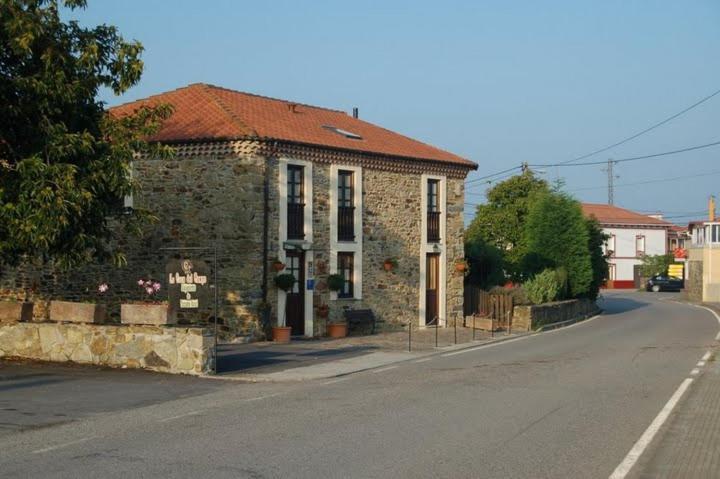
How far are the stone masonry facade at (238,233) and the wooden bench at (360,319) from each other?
0.28 m

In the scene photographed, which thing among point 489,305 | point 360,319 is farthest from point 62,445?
point 489,305

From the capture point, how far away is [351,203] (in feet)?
96.4

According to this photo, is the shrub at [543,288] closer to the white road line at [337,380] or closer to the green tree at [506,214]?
the green tree at [506,214]

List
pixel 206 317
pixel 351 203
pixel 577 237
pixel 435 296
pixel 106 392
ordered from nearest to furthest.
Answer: pixel 106 392
pixel 206 317
pixel 351 203
pixel 435 296
pixel 577 237

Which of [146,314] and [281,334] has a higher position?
[146,314]

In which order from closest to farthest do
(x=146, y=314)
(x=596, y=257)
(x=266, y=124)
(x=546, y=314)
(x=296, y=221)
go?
1. (x=146, y=314)
2. (x=296, y=221)
3. (x=266, y=124)
4. (x=546, y=314)
5. (x=596, y=257)

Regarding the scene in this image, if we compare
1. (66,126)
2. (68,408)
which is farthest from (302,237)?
(68,408)

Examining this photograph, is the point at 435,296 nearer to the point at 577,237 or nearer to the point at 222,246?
the point at 222,246

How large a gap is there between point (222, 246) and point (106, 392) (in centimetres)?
1177

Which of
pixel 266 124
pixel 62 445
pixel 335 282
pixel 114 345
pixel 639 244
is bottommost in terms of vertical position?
pixel 62 445

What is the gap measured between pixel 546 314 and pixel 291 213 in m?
12.5

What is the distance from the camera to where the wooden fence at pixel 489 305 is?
3322 centimetres

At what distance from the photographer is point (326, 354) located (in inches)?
875

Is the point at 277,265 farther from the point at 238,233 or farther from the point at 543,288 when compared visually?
the point at 543,288
